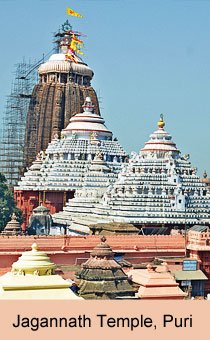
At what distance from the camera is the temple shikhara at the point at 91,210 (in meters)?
20.2

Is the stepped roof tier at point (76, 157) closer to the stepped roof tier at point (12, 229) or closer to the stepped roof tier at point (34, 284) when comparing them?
the stepped roof tier at point (12, 229)

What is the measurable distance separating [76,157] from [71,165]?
3.40 ft

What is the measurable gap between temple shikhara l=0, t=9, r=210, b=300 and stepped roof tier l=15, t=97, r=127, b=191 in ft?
0.24

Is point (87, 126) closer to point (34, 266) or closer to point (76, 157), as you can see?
point (76, 157)

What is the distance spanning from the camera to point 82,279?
21188mm

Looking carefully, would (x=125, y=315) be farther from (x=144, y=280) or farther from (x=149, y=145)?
(x=149, y=145)

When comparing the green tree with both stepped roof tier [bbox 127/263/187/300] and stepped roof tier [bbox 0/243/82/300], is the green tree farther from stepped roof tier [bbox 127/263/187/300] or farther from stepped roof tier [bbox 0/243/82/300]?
stepped roof tier [bbox 0/243/82/300]

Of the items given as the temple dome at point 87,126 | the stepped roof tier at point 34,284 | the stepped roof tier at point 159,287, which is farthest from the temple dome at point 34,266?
the temple dome at point 87,126

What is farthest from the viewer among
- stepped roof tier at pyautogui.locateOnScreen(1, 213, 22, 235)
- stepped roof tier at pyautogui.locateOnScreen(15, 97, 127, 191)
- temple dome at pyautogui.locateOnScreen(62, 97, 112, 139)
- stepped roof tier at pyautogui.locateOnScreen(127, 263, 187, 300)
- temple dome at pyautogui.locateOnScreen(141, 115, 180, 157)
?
temple dome at pyautogui.locateOnScreen(62, 97, 112, 139)

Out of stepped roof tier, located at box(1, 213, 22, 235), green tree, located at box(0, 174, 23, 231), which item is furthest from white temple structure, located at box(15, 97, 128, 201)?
stepped roof tier, located at box(1, 213, 22, 235)

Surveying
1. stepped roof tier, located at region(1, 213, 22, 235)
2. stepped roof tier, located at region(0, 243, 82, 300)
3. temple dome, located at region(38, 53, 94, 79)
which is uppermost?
temple dome, located at region(38, 53, 94, 79)

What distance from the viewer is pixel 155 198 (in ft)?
115

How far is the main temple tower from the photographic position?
57062 millimetres

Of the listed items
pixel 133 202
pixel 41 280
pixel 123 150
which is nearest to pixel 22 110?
pixel 123 150
